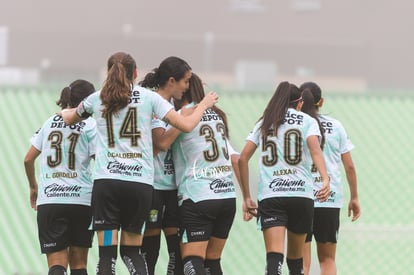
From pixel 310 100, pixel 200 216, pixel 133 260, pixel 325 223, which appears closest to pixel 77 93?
pixel 200 216

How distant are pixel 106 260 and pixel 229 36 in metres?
49.7

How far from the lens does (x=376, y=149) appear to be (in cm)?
1566

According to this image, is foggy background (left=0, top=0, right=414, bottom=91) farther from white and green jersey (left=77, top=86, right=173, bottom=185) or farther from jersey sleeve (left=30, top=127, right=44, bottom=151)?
white and green jersey (left=77, top=86, right=173, bottom=185)

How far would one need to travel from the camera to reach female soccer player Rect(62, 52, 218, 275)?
24.2ft

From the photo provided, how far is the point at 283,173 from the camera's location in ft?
26.9

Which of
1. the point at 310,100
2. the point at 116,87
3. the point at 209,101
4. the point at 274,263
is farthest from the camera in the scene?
the point at 310,100

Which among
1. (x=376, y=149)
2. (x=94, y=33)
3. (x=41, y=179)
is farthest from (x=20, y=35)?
(x=41, y=179)

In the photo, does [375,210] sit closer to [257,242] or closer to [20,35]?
[257,242]

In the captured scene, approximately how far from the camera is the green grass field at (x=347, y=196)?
1323 centimetres

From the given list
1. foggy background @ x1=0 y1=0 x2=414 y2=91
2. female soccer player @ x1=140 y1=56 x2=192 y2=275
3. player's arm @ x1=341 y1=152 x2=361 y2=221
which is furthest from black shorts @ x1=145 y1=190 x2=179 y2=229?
foggy background @ x1=0 y1=0 x2=414 y2=91

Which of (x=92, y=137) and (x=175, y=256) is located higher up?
(x=92, y=137)

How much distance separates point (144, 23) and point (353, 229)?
45459 millimetres

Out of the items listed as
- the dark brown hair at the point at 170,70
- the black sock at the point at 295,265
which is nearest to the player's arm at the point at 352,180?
the black sock at the point at 295,265

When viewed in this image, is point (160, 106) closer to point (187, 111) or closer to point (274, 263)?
point (187, 111)
